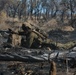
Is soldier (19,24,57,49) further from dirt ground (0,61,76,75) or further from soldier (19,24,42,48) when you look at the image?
dirt ground (0,61,76,75)

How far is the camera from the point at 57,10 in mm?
91250

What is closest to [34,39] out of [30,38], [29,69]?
[30,38]

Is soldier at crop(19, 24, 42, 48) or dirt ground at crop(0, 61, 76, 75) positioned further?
soldier at crop(19, 24, 42, 48)

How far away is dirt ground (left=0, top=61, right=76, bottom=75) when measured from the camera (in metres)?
14.3

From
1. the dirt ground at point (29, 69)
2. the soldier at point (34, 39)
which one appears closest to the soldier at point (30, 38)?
the soldier at point (34, 39)

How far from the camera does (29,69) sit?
15.5m

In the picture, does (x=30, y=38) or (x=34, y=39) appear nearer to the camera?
(x=30, y=38)

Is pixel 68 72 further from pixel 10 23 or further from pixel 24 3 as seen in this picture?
pixel 24 3

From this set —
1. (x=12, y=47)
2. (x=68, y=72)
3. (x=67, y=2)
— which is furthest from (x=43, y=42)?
(x=67, y=2)

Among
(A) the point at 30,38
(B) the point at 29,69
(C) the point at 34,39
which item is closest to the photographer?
(B) the point at 29,69

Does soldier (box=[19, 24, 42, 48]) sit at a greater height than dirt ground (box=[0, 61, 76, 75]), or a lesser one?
greater

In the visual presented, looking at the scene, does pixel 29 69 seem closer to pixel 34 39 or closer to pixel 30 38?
pixel 30 38

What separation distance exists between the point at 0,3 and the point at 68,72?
267 ft

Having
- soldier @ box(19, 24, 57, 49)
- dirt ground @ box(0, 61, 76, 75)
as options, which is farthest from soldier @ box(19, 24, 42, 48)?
dirt ground @ box(0, 61, 76, 75)
